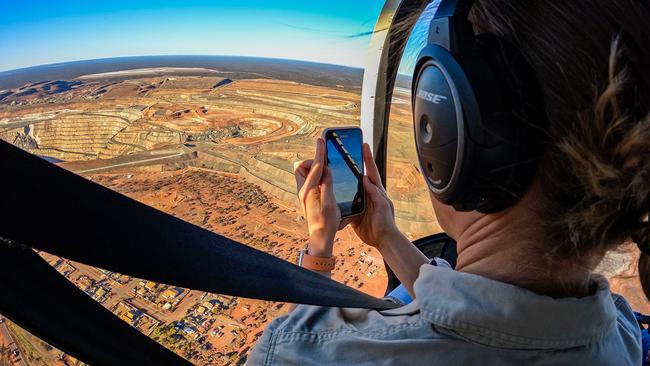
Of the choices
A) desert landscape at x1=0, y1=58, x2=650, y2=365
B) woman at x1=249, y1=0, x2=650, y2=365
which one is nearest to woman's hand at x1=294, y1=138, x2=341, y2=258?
desert landscape at x1=0, y1=58, x2=650, y2=365


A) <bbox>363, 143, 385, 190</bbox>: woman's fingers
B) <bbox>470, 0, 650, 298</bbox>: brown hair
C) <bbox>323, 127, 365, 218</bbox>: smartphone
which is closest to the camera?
<bbox>470, 0, 650, 298</bbox>: brown hair

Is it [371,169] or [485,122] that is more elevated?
[485,122]

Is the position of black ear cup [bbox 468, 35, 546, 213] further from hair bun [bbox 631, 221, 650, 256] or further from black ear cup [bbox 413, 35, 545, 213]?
hair bun [bbox 631, 221, 650, 256]

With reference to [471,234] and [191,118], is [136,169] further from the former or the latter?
[471,234]

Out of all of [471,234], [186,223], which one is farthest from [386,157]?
[186,223]

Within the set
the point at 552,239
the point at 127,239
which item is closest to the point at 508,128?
the point at 552,239

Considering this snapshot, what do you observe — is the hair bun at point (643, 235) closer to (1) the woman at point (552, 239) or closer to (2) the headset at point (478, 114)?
(1) the woman at point (552, 239)

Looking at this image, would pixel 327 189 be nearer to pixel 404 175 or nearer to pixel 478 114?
pixel 478 114
